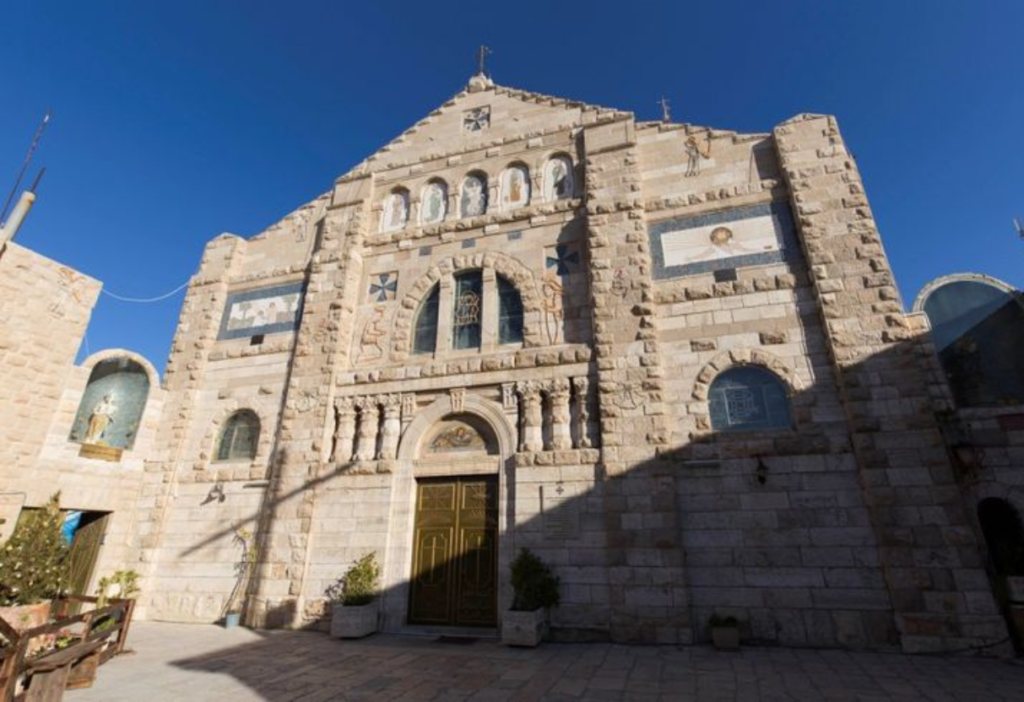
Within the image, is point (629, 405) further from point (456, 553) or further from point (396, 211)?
point (396, 211)

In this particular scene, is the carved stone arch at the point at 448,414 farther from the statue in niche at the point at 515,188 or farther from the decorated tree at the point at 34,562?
the decorated tree at the point at 34,562

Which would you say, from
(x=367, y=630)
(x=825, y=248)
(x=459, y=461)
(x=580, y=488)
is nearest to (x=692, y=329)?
(x=825, y=248)

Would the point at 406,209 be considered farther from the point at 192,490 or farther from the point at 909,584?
the point at 909,584

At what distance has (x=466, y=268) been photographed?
12383 millimetres

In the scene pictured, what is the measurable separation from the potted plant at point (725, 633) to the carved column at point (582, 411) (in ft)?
11.7

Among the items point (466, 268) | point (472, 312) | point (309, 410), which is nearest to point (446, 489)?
point (309, 410)

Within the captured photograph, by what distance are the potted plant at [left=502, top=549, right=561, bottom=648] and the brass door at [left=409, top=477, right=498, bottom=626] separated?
966mm

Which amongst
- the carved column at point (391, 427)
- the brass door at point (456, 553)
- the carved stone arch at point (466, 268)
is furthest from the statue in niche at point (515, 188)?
the brass door at point (456, 553)

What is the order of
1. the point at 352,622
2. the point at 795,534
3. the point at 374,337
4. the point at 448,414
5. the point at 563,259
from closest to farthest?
the point at 795,534 → the point at 352,622 → the point at 448,414 → the point at 563,259 → the point at 374,337

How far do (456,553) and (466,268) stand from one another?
6.64 m

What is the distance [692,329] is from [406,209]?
28.3 feet

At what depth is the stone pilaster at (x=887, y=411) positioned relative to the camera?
7.32 meters

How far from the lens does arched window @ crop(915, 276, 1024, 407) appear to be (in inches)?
341

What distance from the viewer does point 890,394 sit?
27.8ft
